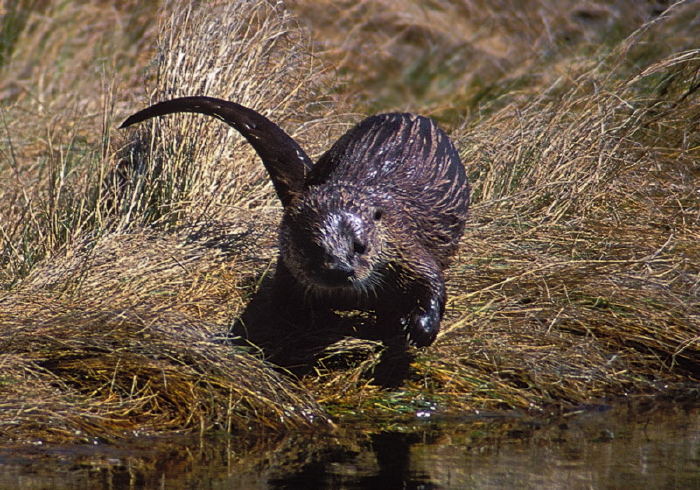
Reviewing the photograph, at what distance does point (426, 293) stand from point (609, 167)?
80.2 inches

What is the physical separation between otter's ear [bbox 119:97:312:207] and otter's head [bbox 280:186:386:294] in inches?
11.3

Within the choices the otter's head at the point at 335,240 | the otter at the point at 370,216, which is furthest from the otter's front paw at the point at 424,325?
the otter's head at the point at 335,240

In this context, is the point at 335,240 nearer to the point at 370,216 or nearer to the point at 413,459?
the point at 370,216

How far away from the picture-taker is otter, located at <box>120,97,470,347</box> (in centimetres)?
384

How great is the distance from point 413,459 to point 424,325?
1.95 ft

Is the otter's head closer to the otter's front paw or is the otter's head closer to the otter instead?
the otter

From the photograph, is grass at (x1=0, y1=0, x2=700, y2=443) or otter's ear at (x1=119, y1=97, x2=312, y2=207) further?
otter's ear at (x1=119, y1=97, x2=312, y2=207)

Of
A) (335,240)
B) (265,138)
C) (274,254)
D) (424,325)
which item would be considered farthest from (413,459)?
(274,254)

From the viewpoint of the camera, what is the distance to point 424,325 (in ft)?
13.1

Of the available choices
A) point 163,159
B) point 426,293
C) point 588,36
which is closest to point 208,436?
point 426,293

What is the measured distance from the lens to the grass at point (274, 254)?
4.01 meters

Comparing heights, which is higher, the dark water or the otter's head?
the otter's head

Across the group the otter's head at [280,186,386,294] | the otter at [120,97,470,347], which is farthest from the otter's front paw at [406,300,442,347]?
the otter's head at [280,186,386,294]

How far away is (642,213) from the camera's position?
5.49 meters
